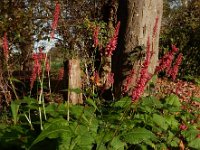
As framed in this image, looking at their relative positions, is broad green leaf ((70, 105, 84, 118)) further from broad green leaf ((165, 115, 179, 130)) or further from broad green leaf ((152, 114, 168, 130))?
broad green leaf ((165, 115, 179, 130))

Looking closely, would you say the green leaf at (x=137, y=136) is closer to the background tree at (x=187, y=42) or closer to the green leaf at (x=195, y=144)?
the green leaf at (x=195, y=144)

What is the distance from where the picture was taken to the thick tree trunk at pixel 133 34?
682 cm

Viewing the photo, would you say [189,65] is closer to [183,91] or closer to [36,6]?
[183,91]

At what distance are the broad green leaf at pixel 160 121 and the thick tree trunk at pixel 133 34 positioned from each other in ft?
6.50

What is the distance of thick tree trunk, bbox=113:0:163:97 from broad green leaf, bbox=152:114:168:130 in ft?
6.50

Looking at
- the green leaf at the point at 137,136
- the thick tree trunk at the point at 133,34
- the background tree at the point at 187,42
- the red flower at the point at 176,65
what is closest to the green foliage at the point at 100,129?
the green leaf at the point at 137,136

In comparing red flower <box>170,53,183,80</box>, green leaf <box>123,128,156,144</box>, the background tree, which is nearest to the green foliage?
green leaf <box>123,128,156,144</box>

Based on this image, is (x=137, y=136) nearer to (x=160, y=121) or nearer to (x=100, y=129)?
(x=100, y=129)

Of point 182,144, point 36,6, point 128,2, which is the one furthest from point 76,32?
point 182,144

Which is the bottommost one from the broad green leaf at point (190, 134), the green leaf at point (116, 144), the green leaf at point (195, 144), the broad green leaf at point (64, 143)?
the green leaf at point (195, 144)

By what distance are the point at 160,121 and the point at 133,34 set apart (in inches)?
96.4

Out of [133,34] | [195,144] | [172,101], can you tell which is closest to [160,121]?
[195,144]

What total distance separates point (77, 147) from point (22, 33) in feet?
32.1

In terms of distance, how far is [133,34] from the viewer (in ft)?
22.5
